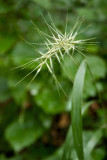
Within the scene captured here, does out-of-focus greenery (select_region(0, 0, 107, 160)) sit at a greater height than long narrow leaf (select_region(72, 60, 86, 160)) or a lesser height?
greater

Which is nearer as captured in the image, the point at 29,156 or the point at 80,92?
the point at 80,92

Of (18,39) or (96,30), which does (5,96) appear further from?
(96,30)

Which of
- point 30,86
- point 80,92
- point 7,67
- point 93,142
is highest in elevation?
point 7,67

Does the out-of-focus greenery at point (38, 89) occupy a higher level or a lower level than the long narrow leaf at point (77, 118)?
higher

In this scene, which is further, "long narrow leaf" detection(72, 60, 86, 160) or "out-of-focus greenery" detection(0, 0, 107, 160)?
"out-of-focus greenery" detection(0, 0, 107, 160)

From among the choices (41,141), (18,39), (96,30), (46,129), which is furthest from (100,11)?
(41,141)

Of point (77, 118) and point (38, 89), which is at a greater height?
point (38, 89)

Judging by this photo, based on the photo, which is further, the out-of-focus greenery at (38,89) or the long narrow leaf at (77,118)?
the out-of-focus greenery at (38,89)

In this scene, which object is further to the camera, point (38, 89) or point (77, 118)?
point (38, 89)
